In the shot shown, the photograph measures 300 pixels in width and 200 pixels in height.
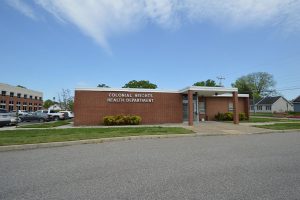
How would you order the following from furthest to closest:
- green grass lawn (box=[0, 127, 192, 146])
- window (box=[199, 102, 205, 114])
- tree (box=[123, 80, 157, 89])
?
1. tree (box=[123, 80, 157, 89])
2. window (box=[199, 102, 205, 114])
3. green grass lawn (box=[0, 127, 192, 146])

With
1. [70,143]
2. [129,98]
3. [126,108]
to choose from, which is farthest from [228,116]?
[70,143]

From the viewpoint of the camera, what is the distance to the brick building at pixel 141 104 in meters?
21.9

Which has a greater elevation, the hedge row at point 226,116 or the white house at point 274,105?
the white house at point 274,105

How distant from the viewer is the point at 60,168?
20.1ft

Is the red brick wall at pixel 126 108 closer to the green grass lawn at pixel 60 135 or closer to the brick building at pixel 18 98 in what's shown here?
the green grass lawn at pixel 60 135

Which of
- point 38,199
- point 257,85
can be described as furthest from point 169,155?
point 257,85

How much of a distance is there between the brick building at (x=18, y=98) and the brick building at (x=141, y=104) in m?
46.9

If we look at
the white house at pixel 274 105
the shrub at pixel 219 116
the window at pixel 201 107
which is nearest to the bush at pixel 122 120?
the window at pixel 201 107

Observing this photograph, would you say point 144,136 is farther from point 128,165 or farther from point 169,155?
point 128,165

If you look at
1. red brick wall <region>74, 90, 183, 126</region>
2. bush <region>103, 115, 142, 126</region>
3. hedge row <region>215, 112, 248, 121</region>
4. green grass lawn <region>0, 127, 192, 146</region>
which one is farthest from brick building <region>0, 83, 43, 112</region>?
green grass lawn <region>0, 127, 192, 146</region>

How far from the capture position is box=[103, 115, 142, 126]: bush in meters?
21.5

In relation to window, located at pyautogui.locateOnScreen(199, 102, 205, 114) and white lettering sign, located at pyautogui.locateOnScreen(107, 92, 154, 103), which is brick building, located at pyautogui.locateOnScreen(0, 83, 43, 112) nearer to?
white lettering sign, located at pyautogui.locateOnScreen(107, 92, 154, 103)

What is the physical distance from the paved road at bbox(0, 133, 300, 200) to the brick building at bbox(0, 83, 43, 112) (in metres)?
61.8

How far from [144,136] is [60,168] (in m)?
6.58
